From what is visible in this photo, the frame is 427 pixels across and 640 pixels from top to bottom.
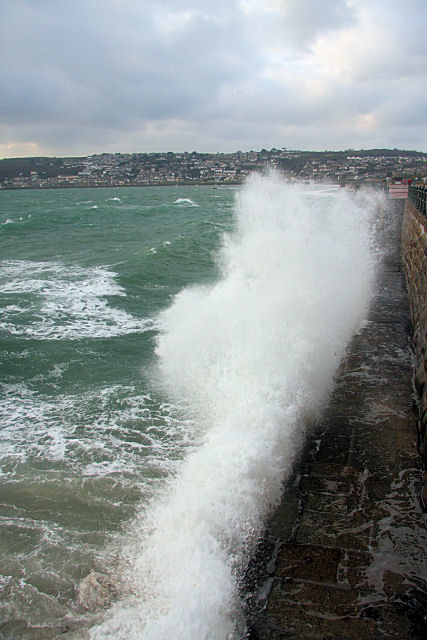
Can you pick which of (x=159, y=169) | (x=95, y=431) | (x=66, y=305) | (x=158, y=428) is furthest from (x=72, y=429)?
(x=159, y=169)

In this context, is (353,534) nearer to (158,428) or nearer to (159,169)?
(158,428)

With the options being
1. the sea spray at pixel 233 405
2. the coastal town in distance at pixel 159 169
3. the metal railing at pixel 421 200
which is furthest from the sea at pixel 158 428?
the coastal town in distance at pixel 159 169

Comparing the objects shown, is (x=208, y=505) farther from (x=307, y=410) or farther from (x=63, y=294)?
(x=63, y=294)

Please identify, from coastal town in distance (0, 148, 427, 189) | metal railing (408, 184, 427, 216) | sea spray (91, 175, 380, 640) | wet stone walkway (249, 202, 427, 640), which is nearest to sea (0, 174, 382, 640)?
sea spray (91, 175, 380, 640)

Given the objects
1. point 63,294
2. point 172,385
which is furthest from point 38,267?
point 172,385

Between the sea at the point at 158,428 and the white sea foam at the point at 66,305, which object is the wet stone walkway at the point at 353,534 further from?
the white sea foam at the point at 66,305

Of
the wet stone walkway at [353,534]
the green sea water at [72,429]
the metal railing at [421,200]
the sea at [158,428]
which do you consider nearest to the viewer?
the wet stone walkway at [353,534]
